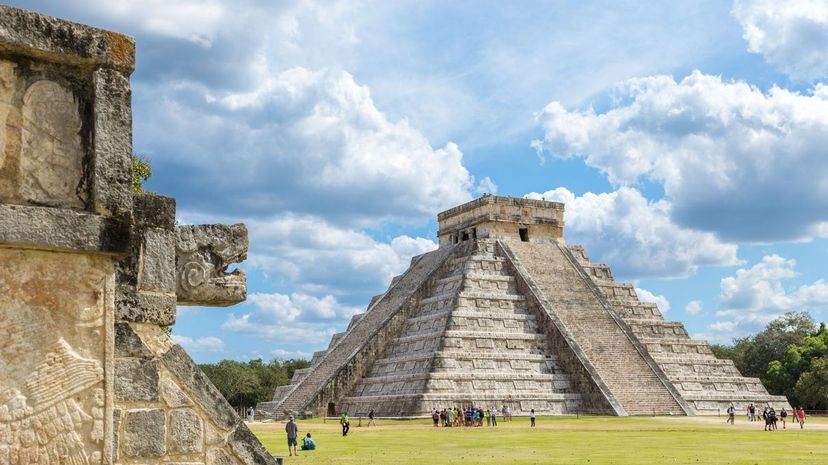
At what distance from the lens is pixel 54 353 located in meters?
3.92

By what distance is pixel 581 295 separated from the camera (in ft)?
130

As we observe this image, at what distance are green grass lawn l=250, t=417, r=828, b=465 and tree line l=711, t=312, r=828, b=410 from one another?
14.9m

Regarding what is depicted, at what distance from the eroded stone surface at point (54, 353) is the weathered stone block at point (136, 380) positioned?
18 centimetres

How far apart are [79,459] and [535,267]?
37319 millimetres

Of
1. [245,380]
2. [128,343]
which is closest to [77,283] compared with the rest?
[128,343]

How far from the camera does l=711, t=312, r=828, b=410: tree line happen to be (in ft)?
142

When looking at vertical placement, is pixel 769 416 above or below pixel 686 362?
below

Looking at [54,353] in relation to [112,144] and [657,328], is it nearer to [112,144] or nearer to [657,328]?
[112,144]

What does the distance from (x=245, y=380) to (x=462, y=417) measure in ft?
119

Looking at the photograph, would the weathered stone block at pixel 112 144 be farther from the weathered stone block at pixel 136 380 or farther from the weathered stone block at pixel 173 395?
the weathered stone block at pixel 173 395

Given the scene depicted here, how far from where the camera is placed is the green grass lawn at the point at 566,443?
1669cm

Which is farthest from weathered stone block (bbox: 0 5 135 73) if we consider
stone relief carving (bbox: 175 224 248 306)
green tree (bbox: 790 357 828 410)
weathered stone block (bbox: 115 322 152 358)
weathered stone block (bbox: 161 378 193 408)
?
green tree (bbox: 790 357 828 410)

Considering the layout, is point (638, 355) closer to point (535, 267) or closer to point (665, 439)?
point (535, 267)

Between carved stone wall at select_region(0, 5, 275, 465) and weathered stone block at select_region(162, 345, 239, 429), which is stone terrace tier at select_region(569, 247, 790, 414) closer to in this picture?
weathered stone block at select_region(162, 345, 239, 429)
